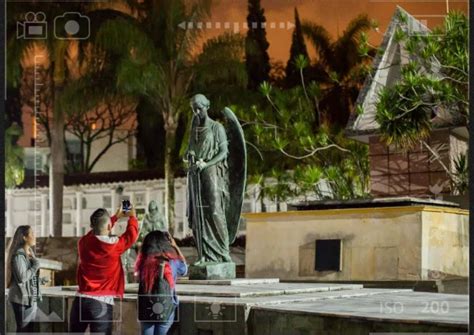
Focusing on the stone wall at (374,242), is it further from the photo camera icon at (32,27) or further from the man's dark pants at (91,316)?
the photo camera icon at (32,27)

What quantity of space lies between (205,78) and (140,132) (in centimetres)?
91

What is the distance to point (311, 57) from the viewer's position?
30.8 feet

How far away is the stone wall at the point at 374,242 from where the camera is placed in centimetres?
936

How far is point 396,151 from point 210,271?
4248 mm

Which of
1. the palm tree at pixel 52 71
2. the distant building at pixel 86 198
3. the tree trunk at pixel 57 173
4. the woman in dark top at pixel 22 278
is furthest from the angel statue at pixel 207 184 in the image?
the woman in dark top at pixel 22 278

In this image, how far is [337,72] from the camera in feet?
32.7

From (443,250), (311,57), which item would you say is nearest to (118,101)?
(311,57)

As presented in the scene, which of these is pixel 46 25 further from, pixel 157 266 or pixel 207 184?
pixel 207 184

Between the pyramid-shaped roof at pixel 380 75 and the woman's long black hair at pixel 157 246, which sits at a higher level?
the pyramid-shaped roof at pixel 380 75

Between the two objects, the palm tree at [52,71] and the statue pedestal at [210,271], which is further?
the statue pedestal at [210,271]

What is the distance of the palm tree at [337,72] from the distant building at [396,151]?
0.17 metres

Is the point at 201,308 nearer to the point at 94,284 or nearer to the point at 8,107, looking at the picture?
the point at 94,284
